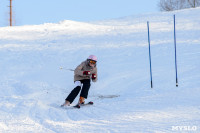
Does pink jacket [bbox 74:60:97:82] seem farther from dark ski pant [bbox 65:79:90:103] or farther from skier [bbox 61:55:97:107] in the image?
dark ski pant [bbox 65:79:90:103]

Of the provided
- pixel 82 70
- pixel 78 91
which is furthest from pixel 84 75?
pixel 78 91

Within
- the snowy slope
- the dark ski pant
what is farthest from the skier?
the snowy slope

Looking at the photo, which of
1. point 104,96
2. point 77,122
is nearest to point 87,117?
point 77,122

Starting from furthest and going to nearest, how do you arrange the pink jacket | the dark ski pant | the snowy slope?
the pink jacket, the dark ski pant, the snowy slope

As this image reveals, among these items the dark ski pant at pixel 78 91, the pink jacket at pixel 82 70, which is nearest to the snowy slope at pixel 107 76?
the dark ski pant at pixel 78 91

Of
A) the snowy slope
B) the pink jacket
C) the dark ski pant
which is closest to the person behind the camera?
the snowy slope

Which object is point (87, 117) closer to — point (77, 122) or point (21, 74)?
point (77, 122)

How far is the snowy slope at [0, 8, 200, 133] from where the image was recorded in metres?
5.93

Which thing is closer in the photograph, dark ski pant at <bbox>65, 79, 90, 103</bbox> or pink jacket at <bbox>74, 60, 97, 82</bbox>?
dark ski pant at <bbox>65, 79, 90, 103</bbox>

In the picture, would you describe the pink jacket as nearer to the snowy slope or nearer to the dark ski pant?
the dark ski pant

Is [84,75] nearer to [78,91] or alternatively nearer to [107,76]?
[78,91]

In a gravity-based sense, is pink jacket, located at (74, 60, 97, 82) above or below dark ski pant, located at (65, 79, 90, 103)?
above

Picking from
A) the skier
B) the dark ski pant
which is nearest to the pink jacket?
the skier

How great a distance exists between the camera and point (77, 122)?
600 cm
